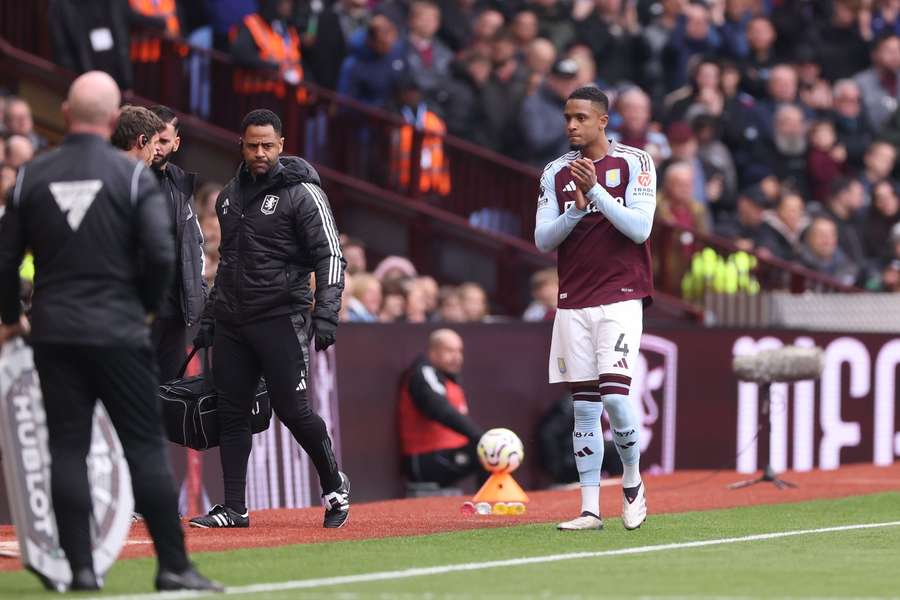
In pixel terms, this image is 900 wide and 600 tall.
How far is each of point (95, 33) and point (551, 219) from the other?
797 centimetres

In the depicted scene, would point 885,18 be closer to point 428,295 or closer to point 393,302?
point 428,295

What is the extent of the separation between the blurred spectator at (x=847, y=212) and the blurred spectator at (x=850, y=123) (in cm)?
139

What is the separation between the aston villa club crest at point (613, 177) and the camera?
10.6 m

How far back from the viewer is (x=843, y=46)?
2503cm

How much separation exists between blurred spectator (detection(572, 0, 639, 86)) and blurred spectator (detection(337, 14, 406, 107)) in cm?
354

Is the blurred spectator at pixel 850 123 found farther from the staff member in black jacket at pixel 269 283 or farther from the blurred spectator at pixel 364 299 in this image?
the staff member in black jacket at pixel 269 283

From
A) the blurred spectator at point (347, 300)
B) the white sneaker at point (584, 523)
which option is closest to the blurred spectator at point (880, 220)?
the blurred spectator at point (347, 300)

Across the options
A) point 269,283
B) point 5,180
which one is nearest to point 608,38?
point 5,180

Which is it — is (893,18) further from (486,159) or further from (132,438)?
(132,438)

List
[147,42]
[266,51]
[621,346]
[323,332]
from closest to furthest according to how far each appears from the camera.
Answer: [323,332]
[621,346]
[147,42]
[266,51]

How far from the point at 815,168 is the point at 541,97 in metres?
4.56

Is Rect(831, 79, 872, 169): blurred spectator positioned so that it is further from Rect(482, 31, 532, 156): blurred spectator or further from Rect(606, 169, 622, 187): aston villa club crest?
Rect(606, 169, 622, 187): aston villa club crest

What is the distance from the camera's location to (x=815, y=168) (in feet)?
75.2

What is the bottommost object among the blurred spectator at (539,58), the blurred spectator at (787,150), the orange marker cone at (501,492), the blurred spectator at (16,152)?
the orange marker cone at (501,492)
